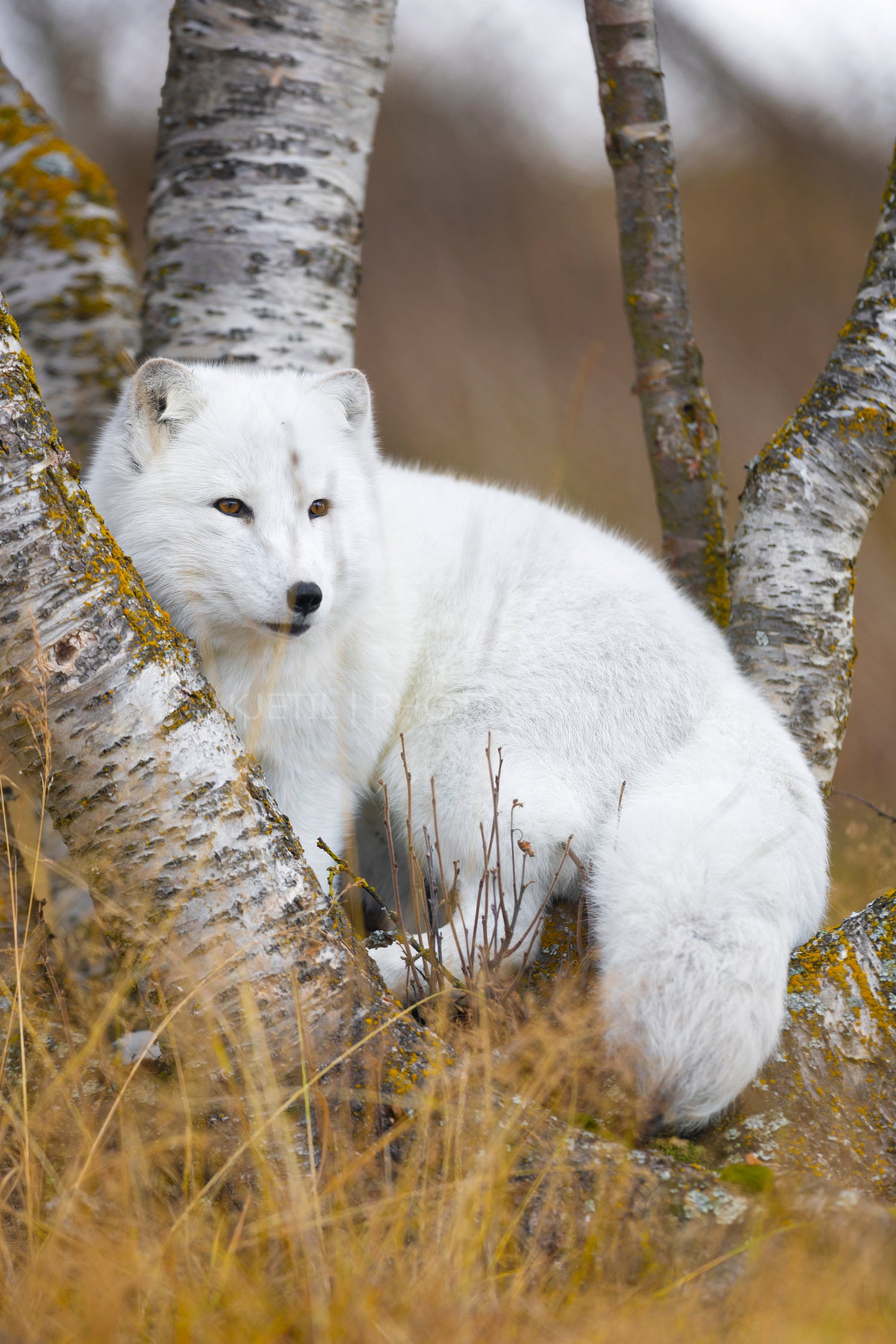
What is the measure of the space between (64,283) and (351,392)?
213 cm

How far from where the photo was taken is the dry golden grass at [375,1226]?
1.25 metres

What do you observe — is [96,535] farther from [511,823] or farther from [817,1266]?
[817,1266]

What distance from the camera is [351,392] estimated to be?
270 centimetres

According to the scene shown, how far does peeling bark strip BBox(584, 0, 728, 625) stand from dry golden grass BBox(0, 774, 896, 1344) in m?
2.15

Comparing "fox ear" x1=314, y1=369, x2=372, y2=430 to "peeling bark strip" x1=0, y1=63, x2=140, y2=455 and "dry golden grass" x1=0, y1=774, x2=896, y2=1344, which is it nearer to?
"dry golden grass" x1=0, y1=774, x2=896, y2=1344

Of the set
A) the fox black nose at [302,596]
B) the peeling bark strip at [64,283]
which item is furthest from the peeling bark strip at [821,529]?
the peeling bark strip at [64,283]

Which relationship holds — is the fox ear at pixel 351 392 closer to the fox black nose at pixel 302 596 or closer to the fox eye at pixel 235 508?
the fox eye at pixel 235 508

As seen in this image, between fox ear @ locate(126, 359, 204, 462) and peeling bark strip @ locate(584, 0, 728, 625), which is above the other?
peeling bark strip @ locate(584, 0, 728, 625)

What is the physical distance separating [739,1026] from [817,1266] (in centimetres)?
45

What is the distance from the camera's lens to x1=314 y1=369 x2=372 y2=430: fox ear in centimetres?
266

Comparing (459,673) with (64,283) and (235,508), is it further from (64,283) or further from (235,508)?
(64,283)

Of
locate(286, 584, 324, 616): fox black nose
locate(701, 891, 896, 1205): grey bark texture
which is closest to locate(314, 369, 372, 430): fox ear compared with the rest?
locate(286, 584, 324, 616): fox black nose

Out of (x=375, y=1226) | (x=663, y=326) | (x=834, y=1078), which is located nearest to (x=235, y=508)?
(x=375, y=1226)

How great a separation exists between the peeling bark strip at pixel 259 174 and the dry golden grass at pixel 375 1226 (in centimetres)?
265
